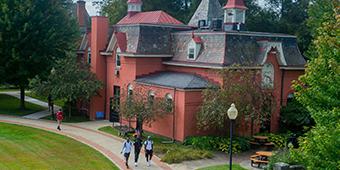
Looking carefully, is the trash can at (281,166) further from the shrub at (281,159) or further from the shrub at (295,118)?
the shrub at (295,118)

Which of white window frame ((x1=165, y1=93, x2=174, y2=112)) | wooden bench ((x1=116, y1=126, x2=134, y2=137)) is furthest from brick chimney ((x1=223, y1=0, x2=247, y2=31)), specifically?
wooden bench ((x1=116, y1=126, x2=134, y2=137))

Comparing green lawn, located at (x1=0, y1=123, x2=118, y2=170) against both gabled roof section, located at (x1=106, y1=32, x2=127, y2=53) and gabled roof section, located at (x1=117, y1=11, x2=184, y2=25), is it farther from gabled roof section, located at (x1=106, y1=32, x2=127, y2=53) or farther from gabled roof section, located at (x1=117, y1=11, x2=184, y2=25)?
gabled roof section, located at (x1=117, y1=11, x2=184, y2=25)

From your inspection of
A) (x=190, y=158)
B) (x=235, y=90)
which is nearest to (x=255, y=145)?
(x=235, y=90)

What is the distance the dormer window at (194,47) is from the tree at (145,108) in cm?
455

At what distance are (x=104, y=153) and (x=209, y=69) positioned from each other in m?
9.38

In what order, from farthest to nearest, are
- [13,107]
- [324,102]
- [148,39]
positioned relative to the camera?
[13,107], [148,39], [324,102]

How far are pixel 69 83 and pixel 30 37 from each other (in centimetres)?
568

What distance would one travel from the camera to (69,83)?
3516 centimetres

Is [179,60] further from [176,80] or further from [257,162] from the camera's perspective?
[257,162]

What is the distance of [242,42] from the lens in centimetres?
3112

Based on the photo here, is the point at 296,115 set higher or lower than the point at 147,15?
lower

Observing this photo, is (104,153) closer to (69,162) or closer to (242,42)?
(69,162)

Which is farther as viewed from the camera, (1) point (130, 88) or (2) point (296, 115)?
(1) point (130, 88)

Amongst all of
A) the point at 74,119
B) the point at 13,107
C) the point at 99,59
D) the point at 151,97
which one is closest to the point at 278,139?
the point at 151,97
